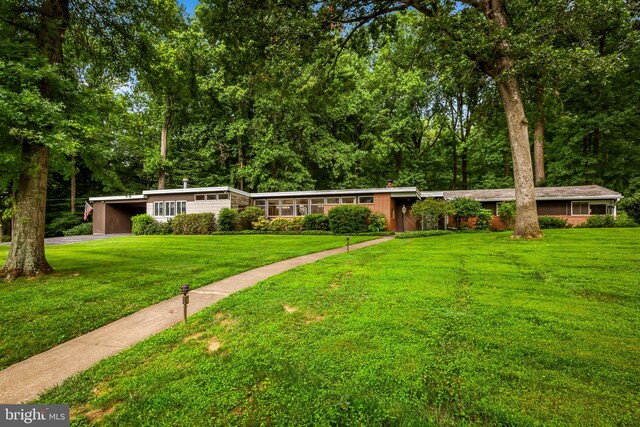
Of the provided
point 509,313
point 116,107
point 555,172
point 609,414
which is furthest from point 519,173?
point 555,172

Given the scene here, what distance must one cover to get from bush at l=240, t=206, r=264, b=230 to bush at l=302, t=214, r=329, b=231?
12.6ft

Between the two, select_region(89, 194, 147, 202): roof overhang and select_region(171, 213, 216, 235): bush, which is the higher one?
select_region(89, 194, 147, 202): roof overhang

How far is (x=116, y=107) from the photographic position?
739 centimetres

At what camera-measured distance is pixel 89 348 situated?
350 centimetres

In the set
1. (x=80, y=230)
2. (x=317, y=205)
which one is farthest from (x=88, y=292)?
(x=80, y=230)

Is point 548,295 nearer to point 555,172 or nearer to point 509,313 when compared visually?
point 509,313

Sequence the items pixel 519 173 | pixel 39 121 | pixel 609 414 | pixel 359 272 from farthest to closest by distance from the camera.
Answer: pixel 519 173, pixel 359 272, pixel 39 121, pixel 609 414

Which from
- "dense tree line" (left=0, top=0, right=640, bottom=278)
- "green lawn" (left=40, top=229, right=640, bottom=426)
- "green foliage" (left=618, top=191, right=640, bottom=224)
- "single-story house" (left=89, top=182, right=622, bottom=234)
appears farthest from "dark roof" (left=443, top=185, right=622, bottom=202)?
"green lawn" (left=40, top=229, right=640, bottom=426)

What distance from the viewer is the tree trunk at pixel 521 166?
10773mm

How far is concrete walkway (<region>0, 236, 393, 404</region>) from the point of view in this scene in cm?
273

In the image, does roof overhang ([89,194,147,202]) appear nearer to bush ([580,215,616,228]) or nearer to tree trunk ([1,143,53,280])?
tree trunk ([1,143,53,280])

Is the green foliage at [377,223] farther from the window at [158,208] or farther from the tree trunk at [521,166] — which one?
the window at [158,208]

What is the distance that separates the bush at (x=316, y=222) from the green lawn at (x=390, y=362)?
1483 cm

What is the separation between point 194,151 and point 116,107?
22.3 metres
